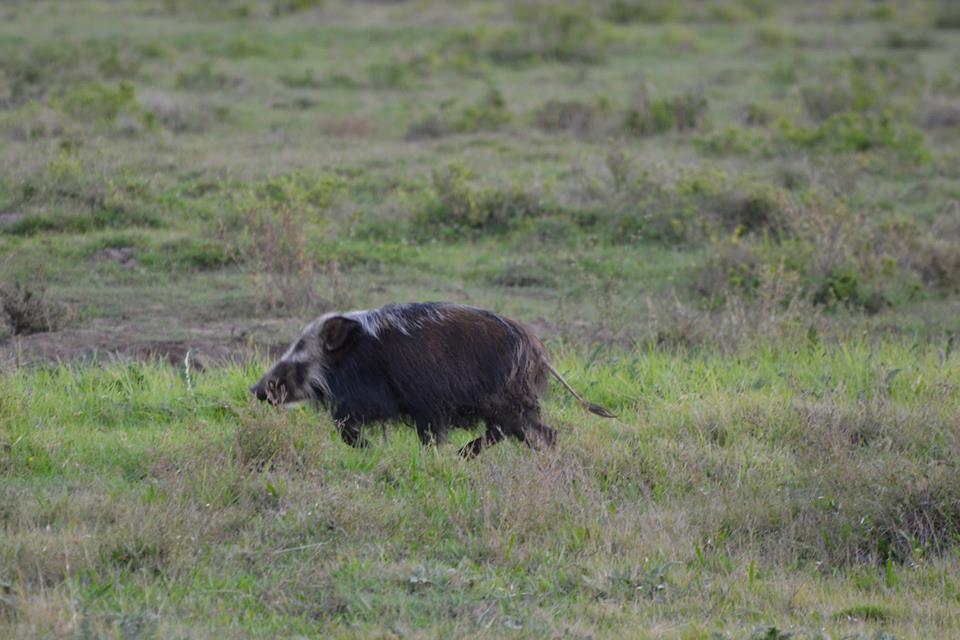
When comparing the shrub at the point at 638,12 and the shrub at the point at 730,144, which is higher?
the shrub at the point at 638,12

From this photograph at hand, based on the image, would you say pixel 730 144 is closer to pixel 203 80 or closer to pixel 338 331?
pixel 203 80

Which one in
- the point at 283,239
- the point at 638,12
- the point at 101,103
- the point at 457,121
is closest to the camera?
the point at 283,239

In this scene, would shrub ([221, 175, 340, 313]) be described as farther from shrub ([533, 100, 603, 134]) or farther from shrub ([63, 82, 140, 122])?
shrub ([533, 100, 603, 134])

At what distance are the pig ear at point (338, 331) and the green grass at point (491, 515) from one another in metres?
0.40

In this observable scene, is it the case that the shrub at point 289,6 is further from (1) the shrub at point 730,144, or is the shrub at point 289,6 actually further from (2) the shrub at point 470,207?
(2) the shrub at point 470,207

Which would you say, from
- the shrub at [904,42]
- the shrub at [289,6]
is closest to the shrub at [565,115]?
the shrub at [904,42]

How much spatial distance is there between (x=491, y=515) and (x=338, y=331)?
61.1 inches

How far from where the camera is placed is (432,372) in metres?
7.02

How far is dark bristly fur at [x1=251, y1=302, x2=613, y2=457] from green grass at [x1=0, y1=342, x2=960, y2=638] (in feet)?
0.67

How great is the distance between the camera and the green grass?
5227 mm

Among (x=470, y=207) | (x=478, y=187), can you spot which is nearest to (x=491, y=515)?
(x=470, y=207)

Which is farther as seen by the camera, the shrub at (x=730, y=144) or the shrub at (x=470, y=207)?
the shrub at (x=730, y=144)

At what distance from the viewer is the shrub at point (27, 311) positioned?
30.9 feet

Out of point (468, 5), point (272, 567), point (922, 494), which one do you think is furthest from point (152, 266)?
point (468, 5)
